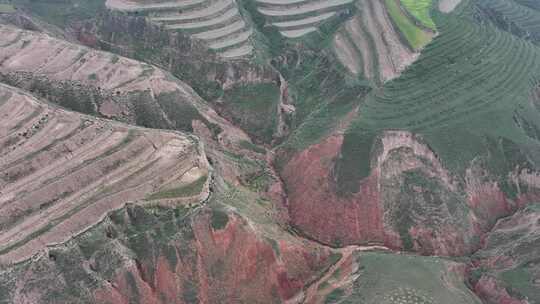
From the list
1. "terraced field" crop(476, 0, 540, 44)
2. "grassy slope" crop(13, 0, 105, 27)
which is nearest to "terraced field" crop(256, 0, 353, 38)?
"grassy slope" crop(13, 0, 105, 27)

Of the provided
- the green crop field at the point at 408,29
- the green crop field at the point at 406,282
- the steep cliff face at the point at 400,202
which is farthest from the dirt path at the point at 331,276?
the green crop field at the point at 408,29

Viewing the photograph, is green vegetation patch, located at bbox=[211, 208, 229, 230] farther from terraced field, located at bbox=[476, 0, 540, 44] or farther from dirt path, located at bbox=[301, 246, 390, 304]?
terraced field, located at bbox=[476, 0, 540, 44]

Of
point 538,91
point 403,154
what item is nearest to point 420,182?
point 403,154

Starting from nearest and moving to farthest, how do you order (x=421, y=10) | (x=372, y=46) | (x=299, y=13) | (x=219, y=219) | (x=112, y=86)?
(x=219, y=219)
(x=112, y=86)
(x=372, y=46)
(x=421, y=10)
(x=299, y=13)

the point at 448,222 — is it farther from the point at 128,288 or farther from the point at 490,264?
the point at 128,288

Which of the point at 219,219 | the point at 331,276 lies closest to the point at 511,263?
the point at 331,276

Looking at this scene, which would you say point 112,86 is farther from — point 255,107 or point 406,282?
point 406,282
